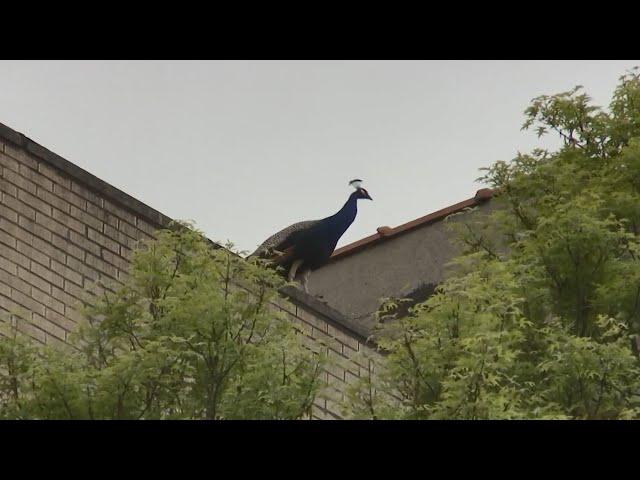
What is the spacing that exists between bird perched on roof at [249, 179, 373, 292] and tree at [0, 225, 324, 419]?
533 centimetres

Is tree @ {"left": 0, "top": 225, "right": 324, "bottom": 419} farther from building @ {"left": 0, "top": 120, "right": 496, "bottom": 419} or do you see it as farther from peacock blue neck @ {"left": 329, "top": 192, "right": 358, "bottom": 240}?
peacock blue neck @ {"left": 329, "top": 192, "right": 358, "bottom": 240}

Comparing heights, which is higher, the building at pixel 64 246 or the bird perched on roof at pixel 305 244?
the bird perched on roof at pixel 305 244

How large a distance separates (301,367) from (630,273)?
291 cm

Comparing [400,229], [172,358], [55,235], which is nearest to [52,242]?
[55,235]

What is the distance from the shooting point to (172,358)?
9.87 m

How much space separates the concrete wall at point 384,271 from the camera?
20.3 meters

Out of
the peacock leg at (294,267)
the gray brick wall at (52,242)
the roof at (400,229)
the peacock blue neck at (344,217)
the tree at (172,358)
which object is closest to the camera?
the tree at (172,358)

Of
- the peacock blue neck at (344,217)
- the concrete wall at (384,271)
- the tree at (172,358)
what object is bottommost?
the tree at (172,358)

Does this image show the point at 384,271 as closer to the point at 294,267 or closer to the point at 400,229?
the point at 400,229

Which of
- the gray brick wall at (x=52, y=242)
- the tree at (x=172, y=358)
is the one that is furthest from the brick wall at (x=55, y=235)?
the tree at (x=172, y=358)

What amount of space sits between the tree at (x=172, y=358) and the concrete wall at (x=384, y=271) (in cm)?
914

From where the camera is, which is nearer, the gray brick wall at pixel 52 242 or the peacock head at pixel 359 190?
the gray brick wall at pixel 52 242

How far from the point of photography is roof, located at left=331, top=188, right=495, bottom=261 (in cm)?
1983

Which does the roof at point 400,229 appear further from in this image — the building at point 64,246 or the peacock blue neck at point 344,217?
the building at point 64,246
